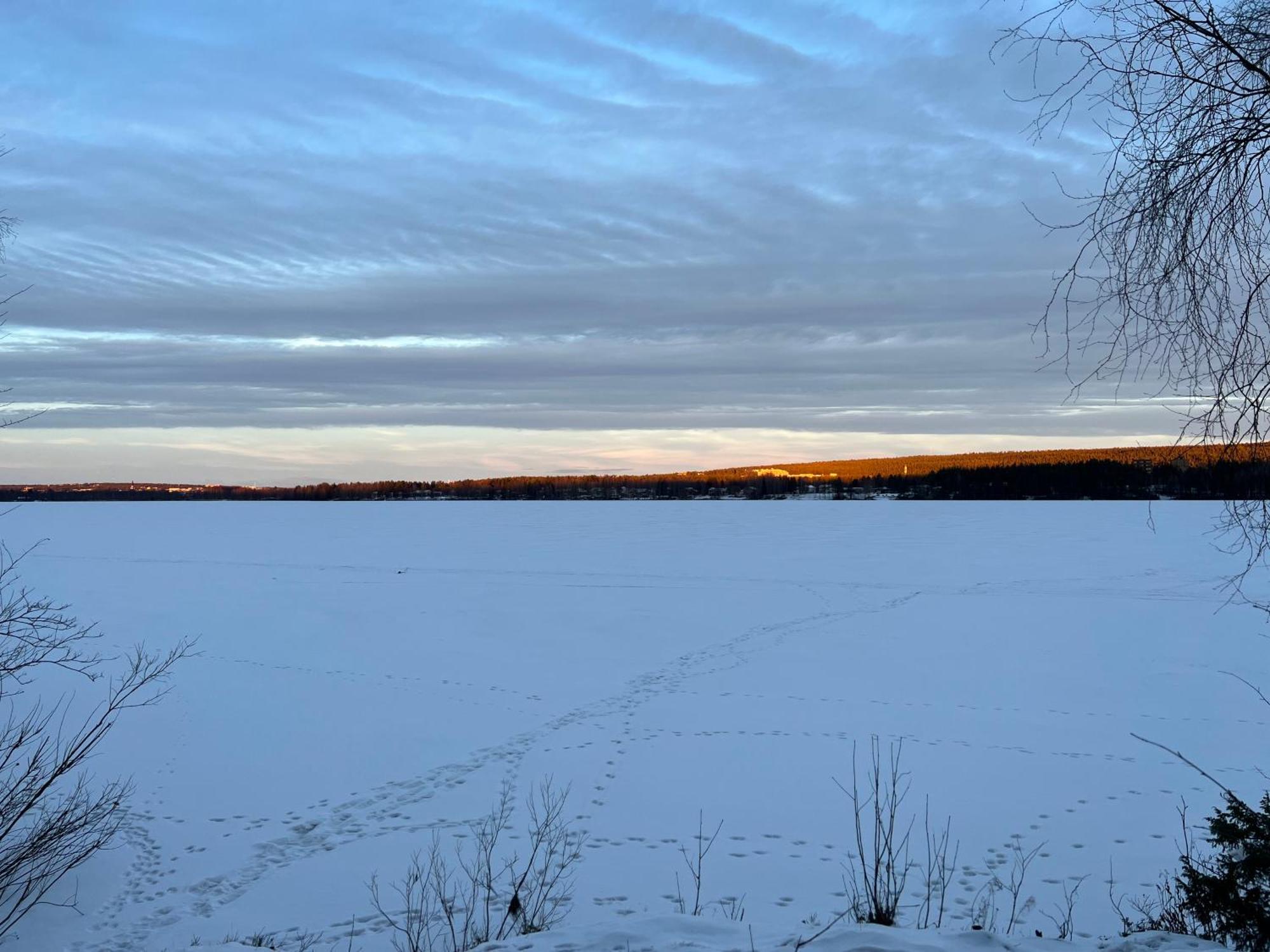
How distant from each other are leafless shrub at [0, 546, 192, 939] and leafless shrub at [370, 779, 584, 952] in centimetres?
174

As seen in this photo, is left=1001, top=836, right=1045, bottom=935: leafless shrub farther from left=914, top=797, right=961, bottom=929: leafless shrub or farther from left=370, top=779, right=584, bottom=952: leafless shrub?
left=370, top=779, right=584, bottom=952: leafless shrub

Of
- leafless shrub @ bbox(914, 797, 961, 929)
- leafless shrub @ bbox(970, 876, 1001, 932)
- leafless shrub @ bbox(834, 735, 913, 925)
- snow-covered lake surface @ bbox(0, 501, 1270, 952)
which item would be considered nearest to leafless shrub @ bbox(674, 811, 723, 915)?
snow-covered lake surface @ bbox(0, 501, 1270, 952)

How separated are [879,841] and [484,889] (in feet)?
8.53

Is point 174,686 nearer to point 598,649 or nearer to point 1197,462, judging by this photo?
point 598,649

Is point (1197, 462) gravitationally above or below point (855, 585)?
above

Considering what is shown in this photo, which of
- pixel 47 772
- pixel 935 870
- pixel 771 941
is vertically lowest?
pixel 935 870

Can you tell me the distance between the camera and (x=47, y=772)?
7.47 metres

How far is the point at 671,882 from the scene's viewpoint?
18.5 ft

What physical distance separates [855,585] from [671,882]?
14.8m

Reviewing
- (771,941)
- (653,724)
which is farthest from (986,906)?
(653,724)

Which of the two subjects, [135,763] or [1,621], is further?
[135,763]

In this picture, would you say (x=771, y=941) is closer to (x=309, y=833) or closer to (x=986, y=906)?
(x=986, y=906)

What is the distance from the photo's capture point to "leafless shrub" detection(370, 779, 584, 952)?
4.73 m

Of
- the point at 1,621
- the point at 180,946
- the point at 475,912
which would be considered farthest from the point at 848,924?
the point at 1,621
